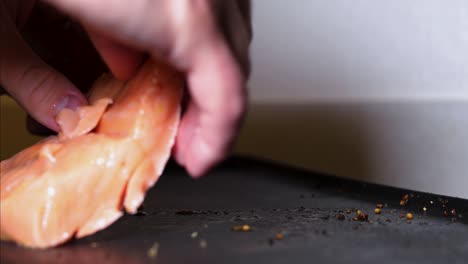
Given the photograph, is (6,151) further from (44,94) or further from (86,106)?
(86,106)

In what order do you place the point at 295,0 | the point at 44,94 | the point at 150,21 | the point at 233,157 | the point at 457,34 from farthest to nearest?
1. the point at 295,0
2. the point at 233,157
3. the point at 457,34
4. the point at 44,94
5. the point at 150,21

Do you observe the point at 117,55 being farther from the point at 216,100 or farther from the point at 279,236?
the point at 279,236

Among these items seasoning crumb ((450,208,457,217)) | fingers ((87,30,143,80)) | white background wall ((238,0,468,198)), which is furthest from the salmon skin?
white background wall ((238,0,468,198))

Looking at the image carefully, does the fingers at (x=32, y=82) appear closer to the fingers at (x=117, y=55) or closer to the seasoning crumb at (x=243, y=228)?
the fingers at (x=117, y=55)

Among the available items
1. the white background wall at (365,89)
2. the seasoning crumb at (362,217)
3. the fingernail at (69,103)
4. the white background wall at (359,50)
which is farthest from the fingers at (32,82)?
the white background wall at (359,50)

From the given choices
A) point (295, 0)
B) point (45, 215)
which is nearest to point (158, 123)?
point (45, 215)

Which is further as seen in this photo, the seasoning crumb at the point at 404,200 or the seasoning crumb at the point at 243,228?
the seasoning crumb at the point at 404,200

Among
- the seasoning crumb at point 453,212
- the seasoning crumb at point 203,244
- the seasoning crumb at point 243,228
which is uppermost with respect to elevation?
the seasoning crumb at point 453,212

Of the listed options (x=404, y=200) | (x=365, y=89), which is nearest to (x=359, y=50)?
(x=365, y=89)
